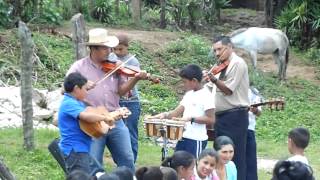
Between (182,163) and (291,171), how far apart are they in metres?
1.18

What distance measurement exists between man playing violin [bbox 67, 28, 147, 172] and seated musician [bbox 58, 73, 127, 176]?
1.64 feet

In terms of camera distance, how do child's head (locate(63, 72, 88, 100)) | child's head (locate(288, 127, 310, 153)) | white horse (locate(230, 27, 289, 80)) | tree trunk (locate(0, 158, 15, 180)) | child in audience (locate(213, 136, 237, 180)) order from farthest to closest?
white horse (locate(230, 27, 289, 80)) → child in audience (locate(213, 136, 237, 180)) → child's head (locate(288, 127, 310, 153)) → child's head (locate(63, 72, 88, 100)) → tree trunk (locate(0, 158, 15, 180))

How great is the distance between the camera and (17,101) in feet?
39.6

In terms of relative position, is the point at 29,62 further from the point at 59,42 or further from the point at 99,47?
the point at 59,42

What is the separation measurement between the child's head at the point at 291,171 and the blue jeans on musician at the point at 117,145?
2092 mm

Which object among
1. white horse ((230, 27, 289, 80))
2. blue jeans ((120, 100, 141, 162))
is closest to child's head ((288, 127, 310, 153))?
blue jeans ((120, 100, 141, 162))

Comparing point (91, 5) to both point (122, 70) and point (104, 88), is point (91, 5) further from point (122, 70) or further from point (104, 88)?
point (104, 88)

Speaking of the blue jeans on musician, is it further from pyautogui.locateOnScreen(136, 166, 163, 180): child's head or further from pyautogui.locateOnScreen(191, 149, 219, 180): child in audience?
pyautogui.locateOnScreen(136, 166, 163, 180): child's head

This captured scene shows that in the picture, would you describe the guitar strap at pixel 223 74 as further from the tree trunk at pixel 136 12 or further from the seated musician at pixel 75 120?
the tree trunk at pixel 136 12

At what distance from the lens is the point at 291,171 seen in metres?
5.22

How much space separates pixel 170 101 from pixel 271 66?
569 cm

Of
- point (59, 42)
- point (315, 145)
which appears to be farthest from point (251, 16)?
point (315, 145)

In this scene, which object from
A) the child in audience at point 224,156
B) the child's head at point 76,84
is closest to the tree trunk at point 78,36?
the child in audience at point 224,156

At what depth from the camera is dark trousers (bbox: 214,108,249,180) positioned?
25.3ft
